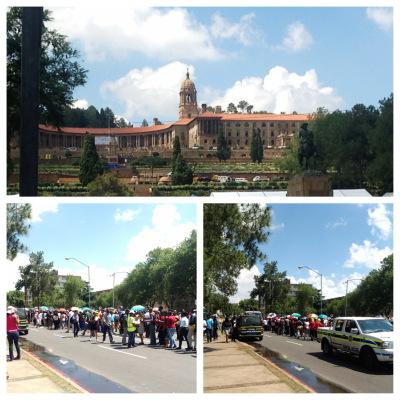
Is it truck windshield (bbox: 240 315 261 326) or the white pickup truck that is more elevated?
truck windshield (bbox: 240 315 261 326)

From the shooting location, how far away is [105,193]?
152ft

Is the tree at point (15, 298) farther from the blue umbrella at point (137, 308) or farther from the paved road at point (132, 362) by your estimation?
the blue umbrella at point (137, 308)

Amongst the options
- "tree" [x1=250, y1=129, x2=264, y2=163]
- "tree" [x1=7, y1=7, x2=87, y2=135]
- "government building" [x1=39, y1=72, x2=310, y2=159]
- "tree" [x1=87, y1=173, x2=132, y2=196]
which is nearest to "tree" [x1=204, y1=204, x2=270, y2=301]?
"tree" [x1=7, y1=7, x2=87, y2=135]

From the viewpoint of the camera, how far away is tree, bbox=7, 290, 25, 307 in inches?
376

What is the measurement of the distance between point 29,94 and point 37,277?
5869mm

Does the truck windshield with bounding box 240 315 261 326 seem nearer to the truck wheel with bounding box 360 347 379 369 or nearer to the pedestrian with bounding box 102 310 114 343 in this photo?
the truck wheel with bounding box 360 347 379 369

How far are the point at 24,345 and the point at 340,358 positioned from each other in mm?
4668

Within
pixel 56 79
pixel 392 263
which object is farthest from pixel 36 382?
pixel 56 79

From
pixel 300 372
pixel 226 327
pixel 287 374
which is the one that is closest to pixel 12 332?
pixel 226 327

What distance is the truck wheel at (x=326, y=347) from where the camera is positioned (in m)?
9.77

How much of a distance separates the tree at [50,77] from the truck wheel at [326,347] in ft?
73.4

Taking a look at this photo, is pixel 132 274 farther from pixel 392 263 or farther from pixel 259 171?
pixel 259 171

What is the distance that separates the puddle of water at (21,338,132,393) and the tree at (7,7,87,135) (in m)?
21.1

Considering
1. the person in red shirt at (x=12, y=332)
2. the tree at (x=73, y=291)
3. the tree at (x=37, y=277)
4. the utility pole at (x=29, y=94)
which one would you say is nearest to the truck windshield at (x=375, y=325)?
the tree at (x=73, y=291)
